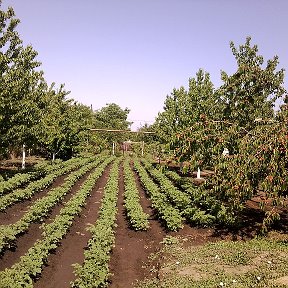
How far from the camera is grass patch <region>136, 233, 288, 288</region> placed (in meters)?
7.35

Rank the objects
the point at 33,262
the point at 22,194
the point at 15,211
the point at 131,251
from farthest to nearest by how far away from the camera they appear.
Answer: the point at 22,194 < the point at 15,211 < the point at 131,251 < the point at 33,262

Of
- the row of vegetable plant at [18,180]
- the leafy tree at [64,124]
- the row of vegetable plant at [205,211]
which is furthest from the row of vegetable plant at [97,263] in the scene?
the leafy tree at [64,124]

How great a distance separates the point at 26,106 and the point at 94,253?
36.9 ft

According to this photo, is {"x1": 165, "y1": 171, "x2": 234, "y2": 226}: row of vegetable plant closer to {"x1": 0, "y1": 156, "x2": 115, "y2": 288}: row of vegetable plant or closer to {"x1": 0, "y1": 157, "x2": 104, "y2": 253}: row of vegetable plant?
{"x1": 0, "y1": 156, "x2": 115, "y2": 288}: row of vegetable plant

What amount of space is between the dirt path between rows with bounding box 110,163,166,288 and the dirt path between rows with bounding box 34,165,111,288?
1025mm

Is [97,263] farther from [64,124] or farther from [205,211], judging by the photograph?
[64,124]

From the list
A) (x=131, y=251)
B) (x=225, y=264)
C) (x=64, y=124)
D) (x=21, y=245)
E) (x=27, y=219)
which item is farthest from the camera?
(x=64, y=124)

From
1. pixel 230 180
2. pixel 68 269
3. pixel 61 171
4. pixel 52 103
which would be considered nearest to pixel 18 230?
pixel 68 269

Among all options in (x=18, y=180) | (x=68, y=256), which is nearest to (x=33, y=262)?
(x=68, y=256)

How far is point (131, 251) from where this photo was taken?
1014 cm

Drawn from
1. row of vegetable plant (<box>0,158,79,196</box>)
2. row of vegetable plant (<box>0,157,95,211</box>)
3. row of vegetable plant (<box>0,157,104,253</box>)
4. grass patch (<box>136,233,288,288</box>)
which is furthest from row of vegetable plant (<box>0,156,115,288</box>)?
row of vegetable plant (<box>0,158,79,196</box>)

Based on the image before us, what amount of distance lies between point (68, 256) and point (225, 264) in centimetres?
429

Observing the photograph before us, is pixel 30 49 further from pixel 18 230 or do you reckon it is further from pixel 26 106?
pixel 18 230

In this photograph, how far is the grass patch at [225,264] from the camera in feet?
24.1
